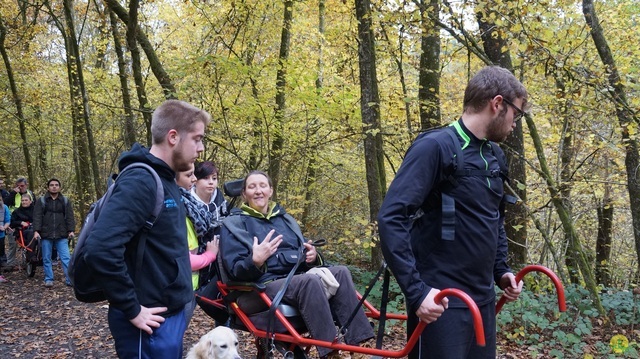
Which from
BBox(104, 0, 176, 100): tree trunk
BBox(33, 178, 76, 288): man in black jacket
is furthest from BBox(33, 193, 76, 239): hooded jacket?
BBox(104, 0, 176, 100): tree trunk

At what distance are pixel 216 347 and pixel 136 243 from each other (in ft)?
5.10

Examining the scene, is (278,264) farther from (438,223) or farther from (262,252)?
(438,223)

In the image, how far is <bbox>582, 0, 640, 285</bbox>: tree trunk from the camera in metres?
6.16

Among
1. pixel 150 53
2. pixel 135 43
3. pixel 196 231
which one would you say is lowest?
pixel 196 231

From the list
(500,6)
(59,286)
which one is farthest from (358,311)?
(59,286)

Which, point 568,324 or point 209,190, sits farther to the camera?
point 568,324

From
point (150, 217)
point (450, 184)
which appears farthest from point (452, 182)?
point (150, 217)

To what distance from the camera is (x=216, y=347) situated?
3693 millimetres

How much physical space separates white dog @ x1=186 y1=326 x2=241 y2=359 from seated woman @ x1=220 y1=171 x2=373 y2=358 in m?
0.42

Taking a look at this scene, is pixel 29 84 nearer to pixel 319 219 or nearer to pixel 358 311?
pixel 319 219

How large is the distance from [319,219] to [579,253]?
23.3 feet

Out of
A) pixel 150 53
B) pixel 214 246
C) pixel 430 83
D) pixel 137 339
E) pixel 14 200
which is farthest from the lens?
pixel 14 200

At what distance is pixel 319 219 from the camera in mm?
13133

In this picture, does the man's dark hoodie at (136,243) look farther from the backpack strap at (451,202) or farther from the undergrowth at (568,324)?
the undergrowth at (568,324)
